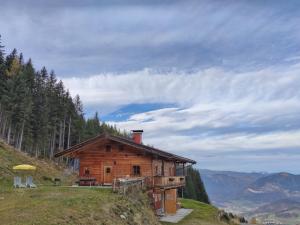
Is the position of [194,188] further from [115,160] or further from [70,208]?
[70,208]

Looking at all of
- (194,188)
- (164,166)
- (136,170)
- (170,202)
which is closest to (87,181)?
(136,170)

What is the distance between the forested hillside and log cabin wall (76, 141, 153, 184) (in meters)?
35.0

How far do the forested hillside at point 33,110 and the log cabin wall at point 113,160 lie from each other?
115 feet

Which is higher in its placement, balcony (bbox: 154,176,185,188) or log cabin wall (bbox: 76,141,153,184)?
log cabin wall (bbox: 76,141,153,184)

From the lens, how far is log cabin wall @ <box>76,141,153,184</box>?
4172cm

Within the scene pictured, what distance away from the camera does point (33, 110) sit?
269 feet

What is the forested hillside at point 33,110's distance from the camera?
7538 centimetres

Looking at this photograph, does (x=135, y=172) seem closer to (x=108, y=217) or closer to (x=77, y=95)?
(x=108, y=217)

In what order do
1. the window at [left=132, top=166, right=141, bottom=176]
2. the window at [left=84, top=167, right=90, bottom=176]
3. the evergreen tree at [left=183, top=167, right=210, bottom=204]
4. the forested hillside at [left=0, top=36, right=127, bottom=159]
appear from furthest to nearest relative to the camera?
the evergreen tree at [left=183, top=167, right=210, bottom=204] < the forested hillside at [left=0, top=36, right=127, bottom=159] < the window at [left=84, top=167, right=90, bottom=176] < the window at [left=132, top=166, right=141, bottom=176]

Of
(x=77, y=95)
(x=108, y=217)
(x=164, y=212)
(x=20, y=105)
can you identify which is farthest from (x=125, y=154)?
(x=77, y=95)

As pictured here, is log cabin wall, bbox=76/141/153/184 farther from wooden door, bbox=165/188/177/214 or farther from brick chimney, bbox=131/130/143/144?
brick chimney, bbox=131/130/143/144

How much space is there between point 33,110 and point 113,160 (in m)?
44.6

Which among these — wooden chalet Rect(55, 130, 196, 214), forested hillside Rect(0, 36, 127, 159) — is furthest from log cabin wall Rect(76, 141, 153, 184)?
forested hillside Rect(0, 36, 127, 159)

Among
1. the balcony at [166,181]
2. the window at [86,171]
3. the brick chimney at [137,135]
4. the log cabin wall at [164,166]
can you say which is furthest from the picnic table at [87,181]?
the brick chimney at [137,135]
